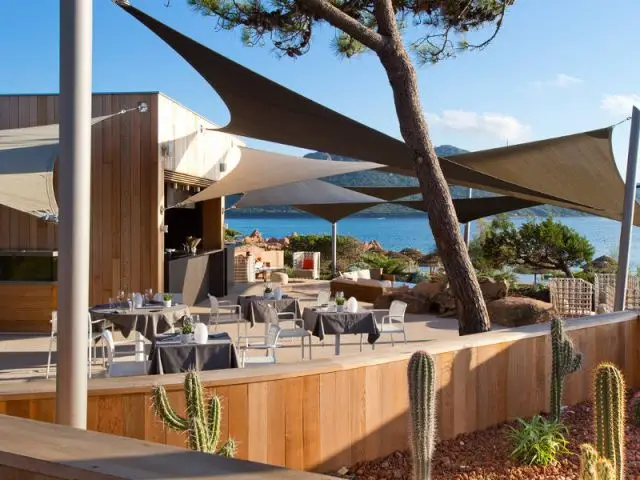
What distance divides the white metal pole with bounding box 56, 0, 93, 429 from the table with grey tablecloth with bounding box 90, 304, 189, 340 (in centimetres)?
437

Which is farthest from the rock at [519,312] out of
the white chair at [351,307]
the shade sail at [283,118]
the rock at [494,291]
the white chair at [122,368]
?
the white chair at [122,368]

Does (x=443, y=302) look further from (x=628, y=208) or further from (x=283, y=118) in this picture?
(x=283, y=118)

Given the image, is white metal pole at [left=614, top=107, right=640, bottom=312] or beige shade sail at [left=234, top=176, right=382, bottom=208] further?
beige shade sail at [left=234, top=176, right=382, bottom=208]

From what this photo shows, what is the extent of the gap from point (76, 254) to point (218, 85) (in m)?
3.70

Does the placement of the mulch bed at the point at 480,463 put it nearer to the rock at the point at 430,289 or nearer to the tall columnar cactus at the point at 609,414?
the tall columnar cactus at the point at 609,414

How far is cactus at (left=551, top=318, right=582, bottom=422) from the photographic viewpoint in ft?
12.9

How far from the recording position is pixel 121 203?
31.3 ft

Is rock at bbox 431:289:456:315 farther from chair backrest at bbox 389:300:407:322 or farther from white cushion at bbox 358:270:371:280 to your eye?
white cushion at bbox 358:270:371:280

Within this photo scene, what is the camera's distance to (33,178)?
706 cm

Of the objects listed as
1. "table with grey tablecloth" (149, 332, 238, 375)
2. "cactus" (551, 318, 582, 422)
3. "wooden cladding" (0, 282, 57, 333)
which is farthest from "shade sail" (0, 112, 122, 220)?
"cactus" (551, 318, 582, 422)

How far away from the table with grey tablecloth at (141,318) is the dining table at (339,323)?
1548 millimetres

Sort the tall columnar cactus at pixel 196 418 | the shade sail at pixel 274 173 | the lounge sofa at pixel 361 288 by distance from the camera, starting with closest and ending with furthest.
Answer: the tall columnar cactus at pixel 196 418 < the shade sail at pixel 274 173 < the lounge sofa at pixel 361 288

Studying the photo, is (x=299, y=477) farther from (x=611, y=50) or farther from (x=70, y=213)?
(x=611, y=50)

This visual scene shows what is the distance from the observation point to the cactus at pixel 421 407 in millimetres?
2561
